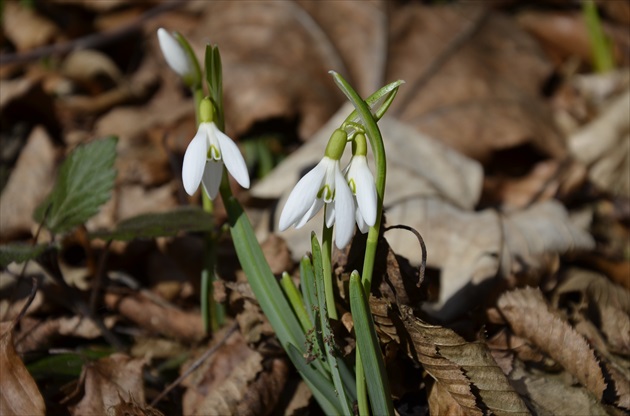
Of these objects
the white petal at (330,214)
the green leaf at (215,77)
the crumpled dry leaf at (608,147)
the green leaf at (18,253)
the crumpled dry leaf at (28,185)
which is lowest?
the crumpled dry leaf at (608,147)

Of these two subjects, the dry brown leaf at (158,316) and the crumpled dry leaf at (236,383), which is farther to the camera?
the dry brown leaf at (158,316)

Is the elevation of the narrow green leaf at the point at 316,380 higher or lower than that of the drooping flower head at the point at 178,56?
lower

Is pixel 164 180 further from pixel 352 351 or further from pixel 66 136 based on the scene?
pixel 352 351

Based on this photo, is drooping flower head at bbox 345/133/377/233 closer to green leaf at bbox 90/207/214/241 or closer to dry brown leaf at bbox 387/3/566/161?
green leaf at bbox 90/207/214/241

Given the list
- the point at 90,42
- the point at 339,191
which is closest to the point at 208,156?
the point at 339,191

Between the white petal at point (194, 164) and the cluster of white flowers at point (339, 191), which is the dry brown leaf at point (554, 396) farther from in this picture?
the white petal at point (194, 164)

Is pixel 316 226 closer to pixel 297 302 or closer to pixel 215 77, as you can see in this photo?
pixel 297 302

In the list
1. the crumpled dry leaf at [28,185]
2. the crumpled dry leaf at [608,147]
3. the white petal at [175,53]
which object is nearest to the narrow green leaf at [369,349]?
the white petal at [175,53]
